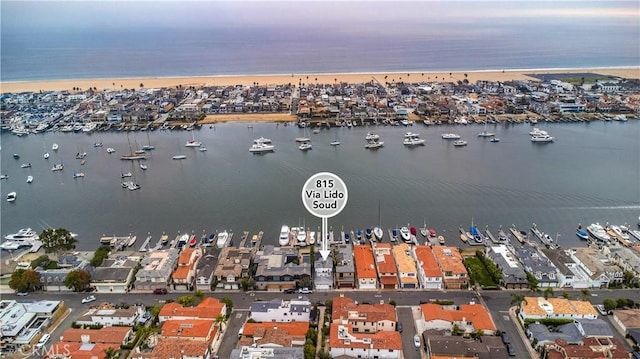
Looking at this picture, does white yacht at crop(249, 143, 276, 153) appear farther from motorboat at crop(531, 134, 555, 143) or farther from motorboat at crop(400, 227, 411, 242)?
motorboat at crop(531, 134, 555, 143)

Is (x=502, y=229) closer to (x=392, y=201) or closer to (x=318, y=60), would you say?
(x=392, y=201)

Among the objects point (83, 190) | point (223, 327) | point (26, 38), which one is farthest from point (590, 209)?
point (26, 38)

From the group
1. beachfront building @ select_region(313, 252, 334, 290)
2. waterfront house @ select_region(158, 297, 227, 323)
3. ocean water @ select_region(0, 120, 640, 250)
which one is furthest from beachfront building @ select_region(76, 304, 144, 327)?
ocean water @ select_region(0, 120, 640, 250)

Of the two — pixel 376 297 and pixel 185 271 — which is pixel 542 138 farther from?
pixel 185 271

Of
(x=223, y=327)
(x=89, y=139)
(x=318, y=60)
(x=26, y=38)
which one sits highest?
(x=26, y=38)

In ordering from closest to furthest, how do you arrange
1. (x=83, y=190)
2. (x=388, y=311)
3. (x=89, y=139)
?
1. (x=388, y=311)
2. (x=83, y=190)
3. (x=89, y=139)

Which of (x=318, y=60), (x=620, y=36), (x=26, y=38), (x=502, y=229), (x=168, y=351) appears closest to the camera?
(x=168, y=351)

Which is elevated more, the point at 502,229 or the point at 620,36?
the point at 620,36
